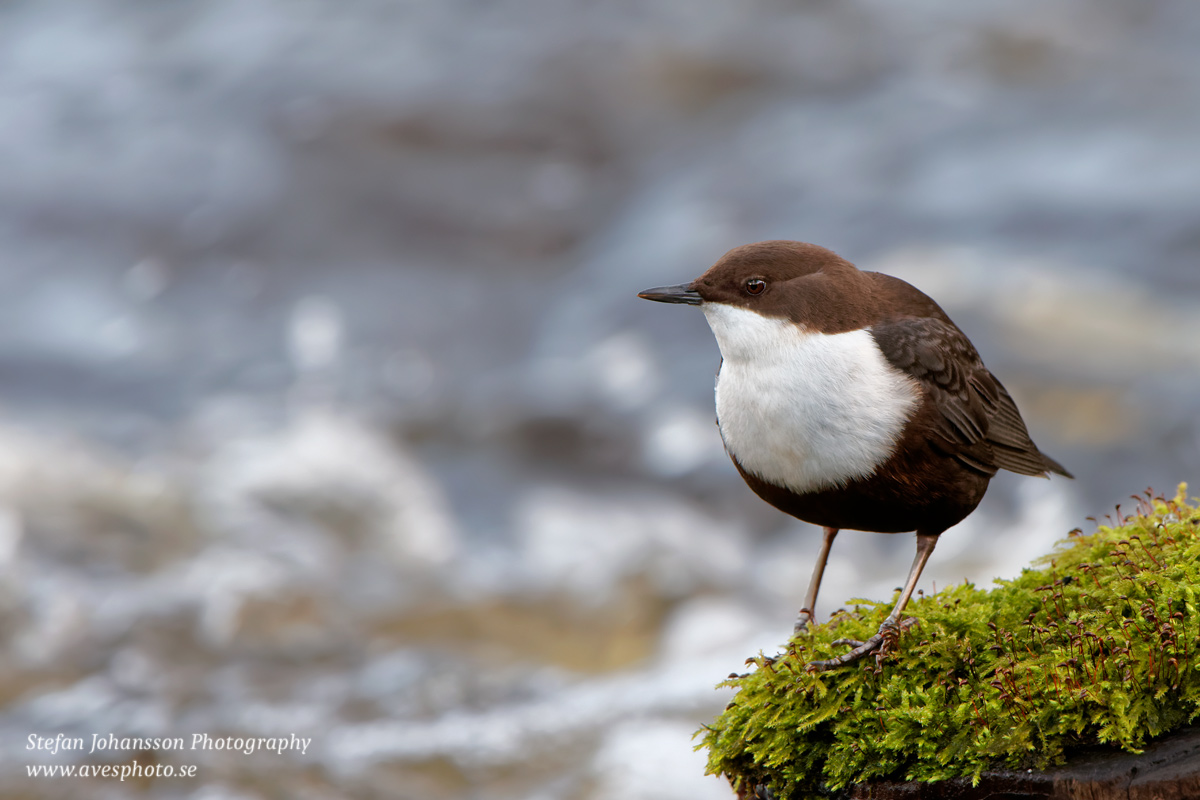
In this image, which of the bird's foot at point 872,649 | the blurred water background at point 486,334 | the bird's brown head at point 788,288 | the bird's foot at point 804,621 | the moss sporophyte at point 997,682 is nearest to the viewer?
the moss sporophyte at point 997,682

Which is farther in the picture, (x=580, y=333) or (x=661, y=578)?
(x=580, y=333)

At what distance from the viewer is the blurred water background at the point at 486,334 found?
7.11 m

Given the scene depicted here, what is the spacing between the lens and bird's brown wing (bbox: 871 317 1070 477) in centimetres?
333

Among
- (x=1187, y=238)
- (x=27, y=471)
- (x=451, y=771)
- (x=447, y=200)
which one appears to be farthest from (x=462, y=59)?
(x=451, y=771)

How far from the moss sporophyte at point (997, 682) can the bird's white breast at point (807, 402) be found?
0.54 m

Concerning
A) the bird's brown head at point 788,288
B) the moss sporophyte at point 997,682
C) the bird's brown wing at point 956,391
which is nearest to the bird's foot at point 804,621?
the moss sporophyte at point 997,682

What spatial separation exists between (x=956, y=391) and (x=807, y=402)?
0.63 meters

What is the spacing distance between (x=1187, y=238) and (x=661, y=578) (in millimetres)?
6338

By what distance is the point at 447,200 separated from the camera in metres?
12.2

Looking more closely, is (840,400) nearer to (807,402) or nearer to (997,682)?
(807,402)

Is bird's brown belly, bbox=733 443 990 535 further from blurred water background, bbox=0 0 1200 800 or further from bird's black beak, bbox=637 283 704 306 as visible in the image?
blurred water background, bbox=0 0 1200 800

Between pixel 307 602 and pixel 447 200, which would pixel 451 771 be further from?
pixel 447 200

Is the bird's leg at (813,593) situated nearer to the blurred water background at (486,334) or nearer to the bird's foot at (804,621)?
the bird's foot at (804,621)

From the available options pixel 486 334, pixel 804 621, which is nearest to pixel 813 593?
pixel 804 621
